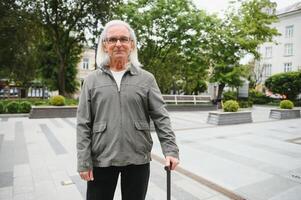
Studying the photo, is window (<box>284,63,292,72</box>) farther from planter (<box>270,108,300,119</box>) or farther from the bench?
planter (<box>270,108,300,119</box>)

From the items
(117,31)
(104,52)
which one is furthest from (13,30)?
(117,31)

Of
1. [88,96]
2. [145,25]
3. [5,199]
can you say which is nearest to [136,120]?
[88,96]

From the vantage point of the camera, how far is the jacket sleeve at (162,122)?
204 centimetres

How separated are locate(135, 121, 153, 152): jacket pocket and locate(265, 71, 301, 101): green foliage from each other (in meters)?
31.5

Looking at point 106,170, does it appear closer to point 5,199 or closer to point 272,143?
point 5,199

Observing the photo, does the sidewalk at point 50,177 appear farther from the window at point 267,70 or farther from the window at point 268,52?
the window at point 268,52

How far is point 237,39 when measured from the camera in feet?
67.3

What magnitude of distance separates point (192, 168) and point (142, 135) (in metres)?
3.36

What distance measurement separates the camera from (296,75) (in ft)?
95.6

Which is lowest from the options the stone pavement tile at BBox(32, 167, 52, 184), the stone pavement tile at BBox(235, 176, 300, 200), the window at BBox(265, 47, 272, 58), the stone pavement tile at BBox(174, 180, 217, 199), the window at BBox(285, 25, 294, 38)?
the stone pavement tile at BBox(32, 167, 52, 184)

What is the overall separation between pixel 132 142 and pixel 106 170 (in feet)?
1.05

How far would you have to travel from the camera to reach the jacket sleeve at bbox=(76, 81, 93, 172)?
1.89 m

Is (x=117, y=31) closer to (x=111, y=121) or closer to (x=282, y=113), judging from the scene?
(x=111, y=121)

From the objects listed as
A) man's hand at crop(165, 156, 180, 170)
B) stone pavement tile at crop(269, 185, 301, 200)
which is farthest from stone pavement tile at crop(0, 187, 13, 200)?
stone pavement tile at crop(269, 185, 301, 200)
